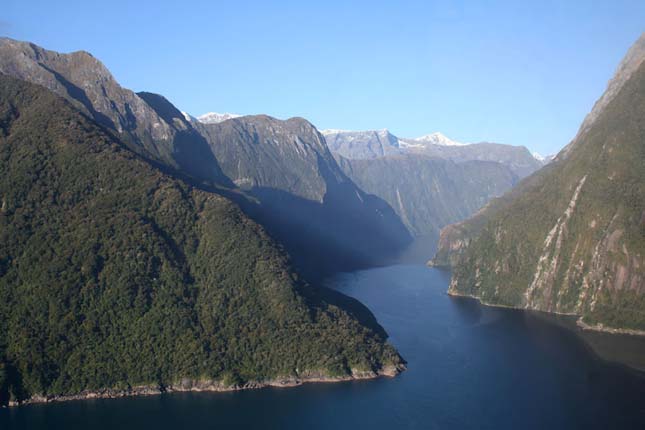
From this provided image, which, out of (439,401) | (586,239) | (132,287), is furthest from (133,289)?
(586,239)

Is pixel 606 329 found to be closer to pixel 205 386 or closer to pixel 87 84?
pixel 205 386

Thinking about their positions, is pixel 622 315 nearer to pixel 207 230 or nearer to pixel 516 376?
pixel 516 376

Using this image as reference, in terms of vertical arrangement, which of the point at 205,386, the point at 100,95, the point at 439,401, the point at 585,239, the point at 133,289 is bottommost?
the point at 205,386

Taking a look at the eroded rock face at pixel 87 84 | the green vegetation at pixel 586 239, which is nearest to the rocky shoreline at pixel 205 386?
the green vegetation at pixel 586 239

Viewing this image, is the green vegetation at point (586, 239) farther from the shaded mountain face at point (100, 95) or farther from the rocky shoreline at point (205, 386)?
the shaded mountain face at point (100, 95)

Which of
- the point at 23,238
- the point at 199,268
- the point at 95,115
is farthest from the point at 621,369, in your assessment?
the point at 95,115
